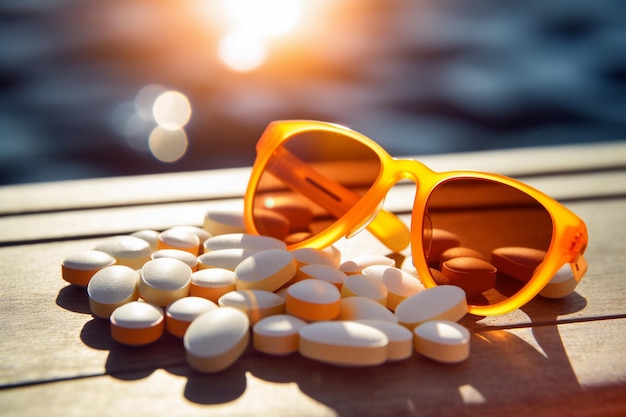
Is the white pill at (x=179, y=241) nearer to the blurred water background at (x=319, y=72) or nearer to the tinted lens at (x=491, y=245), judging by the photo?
the tinted lens at (x=491, y=245)

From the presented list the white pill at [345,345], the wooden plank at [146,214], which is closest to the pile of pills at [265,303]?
the white pill at [345,345]

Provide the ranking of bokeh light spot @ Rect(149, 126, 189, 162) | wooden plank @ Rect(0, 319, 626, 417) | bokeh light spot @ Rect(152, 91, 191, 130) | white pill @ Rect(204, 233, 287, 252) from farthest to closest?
bokeh light spot @ Rect(152, 91, 191, 130) < bokeh light spot @ Rect(149, 126, 189, 162) < white pill @ Rect(204, 233, 287, 252) < wooden plank @ Rect(0, 319, 626, 417)

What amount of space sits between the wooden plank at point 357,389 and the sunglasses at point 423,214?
134mm

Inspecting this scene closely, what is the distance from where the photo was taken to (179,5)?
11.8 ft

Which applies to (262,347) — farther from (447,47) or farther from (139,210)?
(447,47)

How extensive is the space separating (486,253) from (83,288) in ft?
2.06

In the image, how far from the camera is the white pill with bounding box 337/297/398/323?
2.25 feet

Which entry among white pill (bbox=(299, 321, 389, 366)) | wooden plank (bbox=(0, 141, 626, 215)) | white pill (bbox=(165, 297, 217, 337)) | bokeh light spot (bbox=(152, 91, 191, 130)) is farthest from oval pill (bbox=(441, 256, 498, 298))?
bokeh light spot (bbox=(152, 91, 191, 130))

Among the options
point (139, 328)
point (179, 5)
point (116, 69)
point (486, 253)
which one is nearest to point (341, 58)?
point (179, 5)

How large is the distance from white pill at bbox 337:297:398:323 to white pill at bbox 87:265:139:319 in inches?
10.5

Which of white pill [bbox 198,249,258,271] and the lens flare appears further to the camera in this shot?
the lens flare

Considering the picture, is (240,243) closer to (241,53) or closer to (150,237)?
(150,237)

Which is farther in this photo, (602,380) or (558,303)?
(558,303)

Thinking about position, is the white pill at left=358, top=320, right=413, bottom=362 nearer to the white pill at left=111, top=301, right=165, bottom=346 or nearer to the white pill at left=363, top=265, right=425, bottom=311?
the white pill at left=363, top=265, right=425, bottom=311
